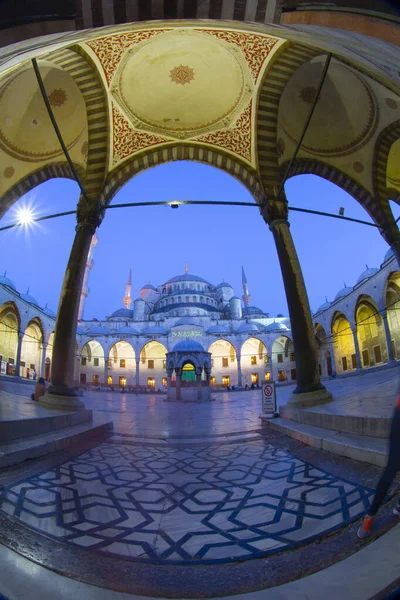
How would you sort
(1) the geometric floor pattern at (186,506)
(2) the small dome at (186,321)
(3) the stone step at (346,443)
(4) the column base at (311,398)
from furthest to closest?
(2) the small dome at (186,321) < (4) the column base at (311,398) < (3) the stone step at (346,443) < (1) the geometric floor pattern at (186,506)

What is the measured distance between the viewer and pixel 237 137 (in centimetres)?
838

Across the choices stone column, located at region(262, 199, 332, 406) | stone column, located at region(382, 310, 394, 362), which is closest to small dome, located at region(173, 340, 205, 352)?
stone column, located at region(382, 310, 394, 362)

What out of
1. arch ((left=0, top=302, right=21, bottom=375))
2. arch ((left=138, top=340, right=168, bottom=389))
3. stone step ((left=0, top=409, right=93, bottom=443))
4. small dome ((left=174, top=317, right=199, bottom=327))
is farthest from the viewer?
small dome ((left=174, top=317, right=199, bottom=327))

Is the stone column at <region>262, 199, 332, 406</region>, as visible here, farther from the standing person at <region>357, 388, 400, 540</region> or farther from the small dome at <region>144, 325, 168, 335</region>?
the small dome at <region>144, 325, 168, 335</region>

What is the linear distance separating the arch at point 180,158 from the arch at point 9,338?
20.2m

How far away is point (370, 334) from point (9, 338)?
31.3 metres

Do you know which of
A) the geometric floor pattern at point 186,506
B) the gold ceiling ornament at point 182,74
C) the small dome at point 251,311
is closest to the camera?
the geometric floor pattern at point 186,506

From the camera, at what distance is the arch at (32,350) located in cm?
2710

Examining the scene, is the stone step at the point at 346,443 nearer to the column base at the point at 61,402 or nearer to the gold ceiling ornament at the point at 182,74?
the column base at the point at 61,402

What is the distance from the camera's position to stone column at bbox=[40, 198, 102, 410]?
→ 19.2ft

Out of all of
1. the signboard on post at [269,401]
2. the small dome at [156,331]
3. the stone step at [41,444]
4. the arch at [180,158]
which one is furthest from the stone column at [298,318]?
the small dome at [156,331]

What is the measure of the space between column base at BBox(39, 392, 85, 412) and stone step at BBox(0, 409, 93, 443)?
266 millimetres

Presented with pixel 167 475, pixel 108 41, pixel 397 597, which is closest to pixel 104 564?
pixel 397 597

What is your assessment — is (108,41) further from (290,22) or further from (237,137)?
(290,22)
